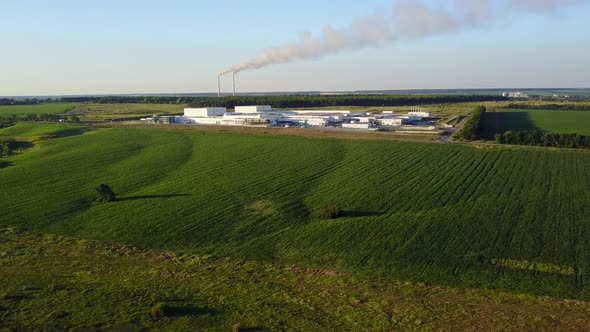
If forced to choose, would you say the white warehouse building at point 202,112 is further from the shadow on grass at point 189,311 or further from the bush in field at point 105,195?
the shadow on grass at point 189,311

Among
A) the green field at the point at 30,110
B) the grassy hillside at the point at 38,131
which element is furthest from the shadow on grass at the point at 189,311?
the green field at the point at 30,110

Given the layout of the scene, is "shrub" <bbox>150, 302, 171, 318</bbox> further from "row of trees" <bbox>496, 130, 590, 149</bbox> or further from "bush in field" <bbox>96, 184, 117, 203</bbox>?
"row of trees" <bbox>496, 130, 590, 149</bbox>

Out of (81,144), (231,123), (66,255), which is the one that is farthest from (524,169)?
(231,123)

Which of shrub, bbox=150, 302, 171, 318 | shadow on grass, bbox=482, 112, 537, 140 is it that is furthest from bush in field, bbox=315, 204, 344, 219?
shadow on grass, bbox=482, 112, 537, 140

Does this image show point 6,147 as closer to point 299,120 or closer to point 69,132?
point 69,132

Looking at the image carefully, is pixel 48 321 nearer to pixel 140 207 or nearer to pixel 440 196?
pixel 140 207

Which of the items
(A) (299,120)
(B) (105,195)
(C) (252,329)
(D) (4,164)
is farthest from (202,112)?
(C) (252,329)
